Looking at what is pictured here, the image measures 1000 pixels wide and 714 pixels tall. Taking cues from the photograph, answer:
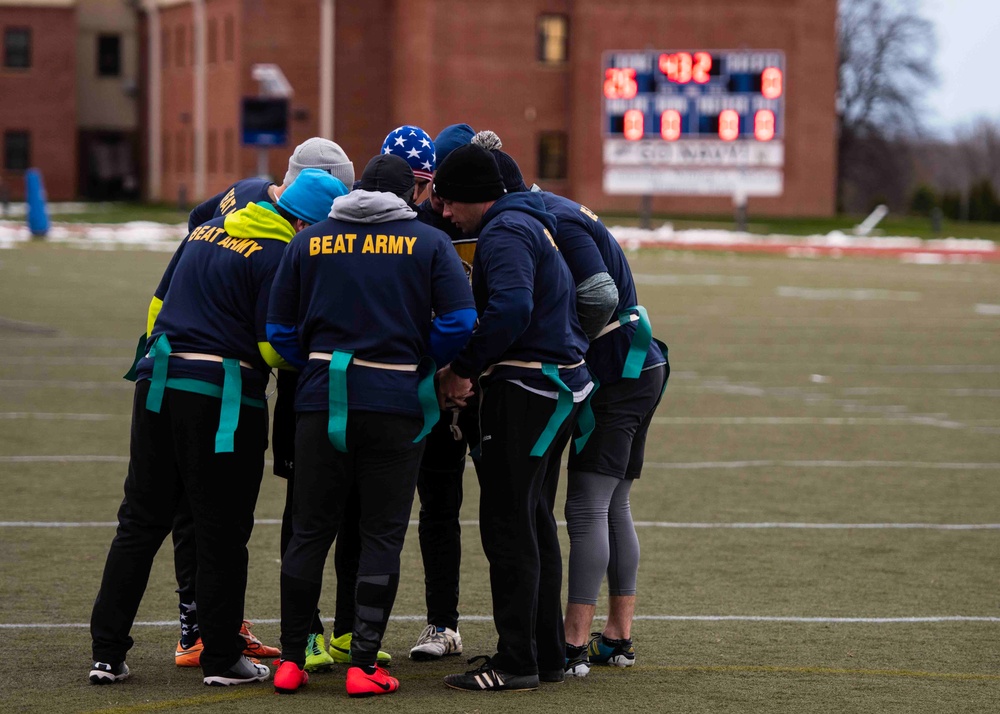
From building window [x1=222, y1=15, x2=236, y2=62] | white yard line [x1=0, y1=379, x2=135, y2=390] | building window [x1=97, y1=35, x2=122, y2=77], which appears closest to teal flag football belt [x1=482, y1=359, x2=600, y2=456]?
white yard line [x1=0, y1=379, x2=135, y2=390]

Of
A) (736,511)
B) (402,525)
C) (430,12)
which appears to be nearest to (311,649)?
(402,525)

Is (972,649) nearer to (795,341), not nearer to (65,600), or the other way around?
(65,600)

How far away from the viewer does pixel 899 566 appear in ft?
25.2

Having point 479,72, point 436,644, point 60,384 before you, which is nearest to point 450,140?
point 436,644

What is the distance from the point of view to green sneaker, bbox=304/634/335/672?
5688mm

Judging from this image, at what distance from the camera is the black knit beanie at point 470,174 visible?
17.7ft

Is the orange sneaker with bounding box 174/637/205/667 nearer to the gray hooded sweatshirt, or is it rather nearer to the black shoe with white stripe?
the black shoe with white stripe

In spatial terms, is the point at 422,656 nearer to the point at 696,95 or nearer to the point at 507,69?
the point at 696,95

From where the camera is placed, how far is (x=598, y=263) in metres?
5.61

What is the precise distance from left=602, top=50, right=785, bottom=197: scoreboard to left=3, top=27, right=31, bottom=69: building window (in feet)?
104

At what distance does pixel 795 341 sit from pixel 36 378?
9461 millimetres

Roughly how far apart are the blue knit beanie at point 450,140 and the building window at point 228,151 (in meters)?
53.6

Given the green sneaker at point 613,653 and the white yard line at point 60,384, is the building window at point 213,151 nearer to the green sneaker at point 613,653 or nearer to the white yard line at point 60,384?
the white yard line at point 60,384

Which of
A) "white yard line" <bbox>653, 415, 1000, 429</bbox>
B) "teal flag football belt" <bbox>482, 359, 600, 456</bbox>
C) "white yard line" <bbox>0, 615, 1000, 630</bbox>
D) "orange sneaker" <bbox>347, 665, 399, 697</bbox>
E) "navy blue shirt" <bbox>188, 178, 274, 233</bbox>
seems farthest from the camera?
"white yard line" <bbox>653, 415, 1000, 429</bbox>
